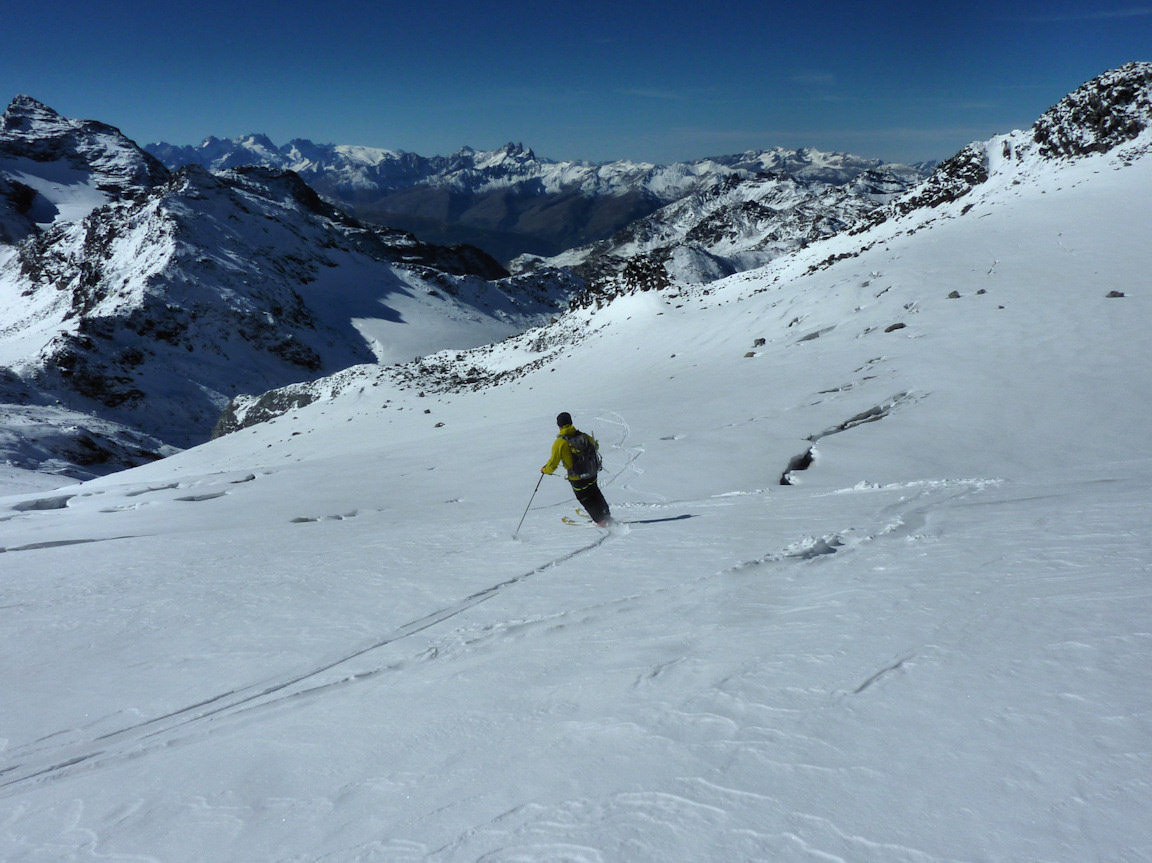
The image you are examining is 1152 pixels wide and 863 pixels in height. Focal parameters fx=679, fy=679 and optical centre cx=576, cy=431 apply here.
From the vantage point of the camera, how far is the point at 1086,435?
35.3ft

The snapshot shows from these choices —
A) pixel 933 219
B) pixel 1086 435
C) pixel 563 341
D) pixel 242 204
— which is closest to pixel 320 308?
pixel 242 204

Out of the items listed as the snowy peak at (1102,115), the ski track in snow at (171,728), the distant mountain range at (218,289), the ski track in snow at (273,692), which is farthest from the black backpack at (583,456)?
the snowy peak at (1102,115)

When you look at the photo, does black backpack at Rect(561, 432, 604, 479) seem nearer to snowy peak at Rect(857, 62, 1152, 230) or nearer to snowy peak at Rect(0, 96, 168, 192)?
snowy peak at Rect(857, 62, 1152, 230)

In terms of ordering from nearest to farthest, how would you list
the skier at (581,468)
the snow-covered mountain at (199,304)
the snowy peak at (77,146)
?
the skier at (581,468) → the snow-covered mountain at (199,304) → the snowy peak at (77,146)

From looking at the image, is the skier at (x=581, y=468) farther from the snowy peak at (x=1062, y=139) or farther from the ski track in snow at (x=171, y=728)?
the snowy peak at (x=1062, y=139)

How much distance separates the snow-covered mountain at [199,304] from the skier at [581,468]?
4218 centimetres

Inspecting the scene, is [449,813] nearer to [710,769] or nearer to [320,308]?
[710,769]

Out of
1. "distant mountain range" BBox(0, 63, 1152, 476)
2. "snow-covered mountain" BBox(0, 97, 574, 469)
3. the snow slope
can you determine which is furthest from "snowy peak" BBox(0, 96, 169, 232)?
the snow slope

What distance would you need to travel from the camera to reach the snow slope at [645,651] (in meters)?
3.00

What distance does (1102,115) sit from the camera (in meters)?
36.3

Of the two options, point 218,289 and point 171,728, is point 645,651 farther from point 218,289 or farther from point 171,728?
point 218,289

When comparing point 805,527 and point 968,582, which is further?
point 805,527

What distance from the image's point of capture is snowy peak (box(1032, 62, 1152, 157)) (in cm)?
3525

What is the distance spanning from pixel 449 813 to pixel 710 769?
127cm
